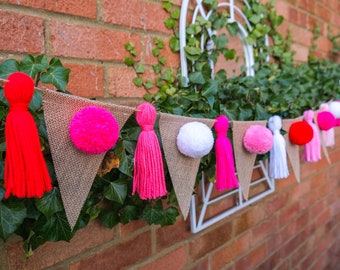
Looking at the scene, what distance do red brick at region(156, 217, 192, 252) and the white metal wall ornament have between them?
0.07 feet

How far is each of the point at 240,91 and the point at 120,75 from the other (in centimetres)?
31

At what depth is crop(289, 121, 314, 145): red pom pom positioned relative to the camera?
0.75 meters

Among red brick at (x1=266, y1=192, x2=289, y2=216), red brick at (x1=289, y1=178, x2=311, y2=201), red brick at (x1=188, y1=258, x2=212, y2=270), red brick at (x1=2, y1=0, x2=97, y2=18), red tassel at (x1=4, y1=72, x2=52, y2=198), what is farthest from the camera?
red brick at (x1=289, y1=178, x2=311, y2=201)

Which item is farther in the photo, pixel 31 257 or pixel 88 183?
pixel 31 257

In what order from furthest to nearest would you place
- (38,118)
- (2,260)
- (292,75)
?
(292,75)
(2,260)
(38,118)

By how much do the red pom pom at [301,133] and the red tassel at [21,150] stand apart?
0.61 meters

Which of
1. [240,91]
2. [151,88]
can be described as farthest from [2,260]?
[240,91]

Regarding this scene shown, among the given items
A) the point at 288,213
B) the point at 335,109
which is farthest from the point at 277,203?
the point at 335,109

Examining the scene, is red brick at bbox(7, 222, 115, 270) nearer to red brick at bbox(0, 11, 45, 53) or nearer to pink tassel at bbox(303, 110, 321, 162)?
red brick at bbox(0, 11, 45, 53)

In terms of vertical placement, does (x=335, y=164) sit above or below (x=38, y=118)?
below

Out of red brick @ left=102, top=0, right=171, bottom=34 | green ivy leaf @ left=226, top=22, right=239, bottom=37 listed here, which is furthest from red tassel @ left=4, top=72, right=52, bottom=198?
green ivy leaf @ left=226, top=22, right=239, bottom=37

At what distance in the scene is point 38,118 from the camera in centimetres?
42

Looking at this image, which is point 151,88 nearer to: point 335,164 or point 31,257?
point 31,257

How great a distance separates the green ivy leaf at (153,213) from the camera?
666 mm
